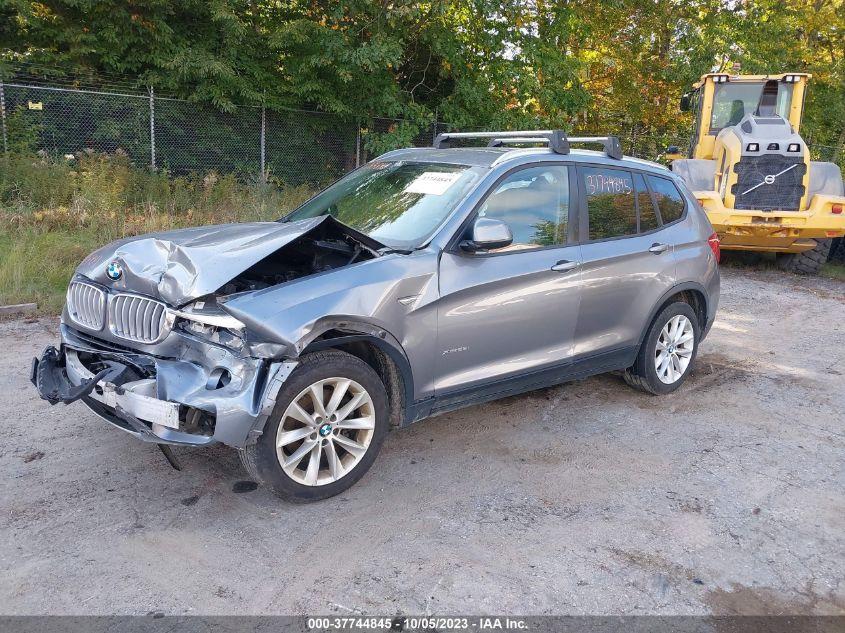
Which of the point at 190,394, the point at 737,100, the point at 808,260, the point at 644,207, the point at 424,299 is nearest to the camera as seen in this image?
the point at 190,394

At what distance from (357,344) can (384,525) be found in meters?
0.98

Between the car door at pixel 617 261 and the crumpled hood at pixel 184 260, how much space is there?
5.75 feet

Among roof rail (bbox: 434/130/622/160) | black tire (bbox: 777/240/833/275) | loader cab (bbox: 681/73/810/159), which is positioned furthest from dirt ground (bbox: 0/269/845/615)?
loader cab (bbox: 681/73/810/159)

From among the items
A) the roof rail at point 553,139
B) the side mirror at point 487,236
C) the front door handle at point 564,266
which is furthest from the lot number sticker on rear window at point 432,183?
the front door handle at point 564,266

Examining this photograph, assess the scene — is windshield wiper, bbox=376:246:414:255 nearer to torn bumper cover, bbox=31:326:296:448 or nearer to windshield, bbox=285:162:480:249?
windshield, bbox=285:162:480:249

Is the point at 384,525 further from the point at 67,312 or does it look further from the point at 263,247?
the point at 67,312

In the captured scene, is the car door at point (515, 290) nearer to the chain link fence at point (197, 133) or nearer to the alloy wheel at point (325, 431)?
the alloy wheel at point (325, 431)

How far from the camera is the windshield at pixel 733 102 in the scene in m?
12.1

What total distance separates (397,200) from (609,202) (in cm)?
159

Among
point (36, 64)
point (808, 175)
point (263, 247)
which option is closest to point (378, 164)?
point (263, 247)

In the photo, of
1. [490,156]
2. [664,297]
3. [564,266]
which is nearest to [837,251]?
[664,297]

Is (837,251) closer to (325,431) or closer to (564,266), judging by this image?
(564,266)

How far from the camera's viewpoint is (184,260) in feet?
12.3

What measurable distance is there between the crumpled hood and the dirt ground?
3.52 ft
